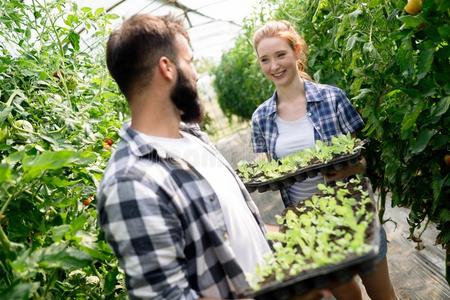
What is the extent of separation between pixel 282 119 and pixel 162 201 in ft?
3.78

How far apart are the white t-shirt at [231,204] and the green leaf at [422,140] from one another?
0.60 m

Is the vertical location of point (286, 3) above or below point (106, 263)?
above

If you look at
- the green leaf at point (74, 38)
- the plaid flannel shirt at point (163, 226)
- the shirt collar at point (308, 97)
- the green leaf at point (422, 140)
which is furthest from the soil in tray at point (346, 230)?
the green leaf at point (74, 38)

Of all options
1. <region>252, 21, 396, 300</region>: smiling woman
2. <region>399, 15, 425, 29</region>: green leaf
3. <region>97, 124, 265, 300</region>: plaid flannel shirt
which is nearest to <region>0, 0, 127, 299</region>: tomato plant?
<region>97, 124, 265, 300</region>: plaid flannel shirt

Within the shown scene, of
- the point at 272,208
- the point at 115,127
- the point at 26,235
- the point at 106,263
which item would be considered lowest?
the point at 272,208

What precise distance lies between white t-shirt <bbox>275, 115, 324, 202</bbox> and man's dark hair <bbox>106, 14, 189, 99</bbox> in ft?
3.07

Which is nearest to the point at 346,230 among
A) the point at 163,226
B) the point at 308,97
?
the point at 163,226

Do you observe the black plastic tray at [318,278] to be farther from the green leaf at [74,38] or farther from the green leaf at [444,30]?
the green leaf at [74,38]

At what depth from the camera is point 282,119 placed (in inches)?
79.7

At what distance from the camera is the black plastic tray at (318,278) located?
86 cm

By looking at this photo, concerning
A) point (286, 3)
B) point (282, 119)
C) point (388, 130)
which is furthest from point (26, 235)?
point (286, 3)

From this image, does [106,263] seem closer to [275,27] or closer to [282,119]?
[282,119]

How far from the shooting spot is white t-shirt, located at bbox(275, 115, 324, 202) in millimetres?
1877

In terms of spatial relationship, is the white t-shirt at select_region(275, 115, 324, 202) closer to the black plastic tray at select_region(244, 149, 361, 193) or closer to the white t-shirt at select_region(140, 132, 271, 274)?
the black plastic tray at select_region(244, 149, 361, 193)
